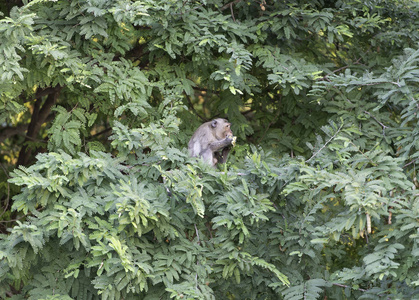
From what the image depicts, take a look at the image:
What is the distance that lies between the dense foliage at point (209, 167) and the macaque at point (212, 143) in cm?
15

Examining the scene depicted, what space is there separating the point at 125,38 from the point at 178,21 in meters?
0.58

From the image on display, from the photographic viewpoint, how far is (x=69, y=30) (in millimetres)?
5586

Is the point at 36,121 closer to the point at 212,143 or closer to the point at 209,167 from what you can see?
the point at 212,143

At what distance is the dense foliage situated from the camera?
431 centimetres

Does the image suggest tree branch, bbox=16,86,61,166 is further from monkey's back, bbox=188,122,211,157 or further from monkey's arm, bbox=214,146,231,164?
monkey's arm, bbox=214,146,231,164

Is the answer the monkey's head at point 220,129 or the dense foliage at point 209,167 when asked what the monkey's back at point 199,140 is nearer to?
the monkey's head at point 220,129

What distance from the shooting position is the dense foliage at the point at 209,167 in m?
4.31

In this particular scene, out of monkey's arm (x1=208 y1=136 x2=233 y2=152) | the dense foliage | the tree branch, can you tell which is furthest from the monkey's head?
the tree branch

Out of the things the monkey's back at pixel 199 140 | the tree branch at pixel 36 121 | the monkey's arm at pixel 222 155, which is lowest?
the tree branch at pixel 36 121

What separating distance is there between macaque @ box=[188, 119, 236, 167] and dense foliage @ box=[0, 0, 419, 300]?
0.15 meters

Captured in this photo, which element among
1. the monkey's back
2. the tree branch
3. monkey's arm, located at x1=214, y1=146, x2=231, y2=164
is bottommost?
the tree branch

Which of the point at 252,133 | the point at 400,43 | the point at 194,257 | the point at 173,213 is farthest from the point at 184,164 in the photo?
the point at 400,43

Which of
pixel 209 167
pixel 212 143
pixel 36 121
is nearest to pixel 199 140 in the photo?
pixel 212 143

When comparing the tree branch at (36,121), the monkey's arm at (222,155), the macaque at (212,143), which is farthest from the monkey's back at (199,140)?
the tree branch at (36,121)
